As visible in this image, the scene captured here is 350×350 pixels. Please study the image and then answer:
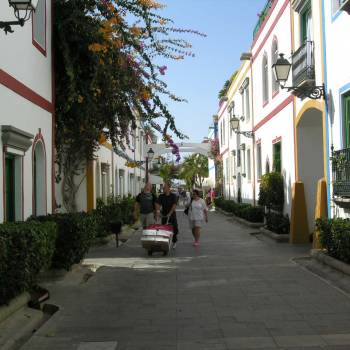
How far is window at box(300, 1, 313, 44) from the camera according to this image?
14262 mm

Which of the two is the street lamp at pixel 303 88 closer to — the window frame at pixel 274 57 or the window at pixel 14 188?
the window frame at pixel 274 57

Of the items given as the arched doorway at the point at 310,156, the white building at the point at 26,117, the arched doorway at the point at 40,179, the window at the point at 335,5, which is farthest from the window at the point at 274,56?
the arched doorway at the point at 40,179

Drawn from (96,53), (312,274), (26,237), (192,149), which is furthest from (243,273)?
(192,149)

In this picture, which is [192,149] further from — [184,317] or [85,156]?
[184,317]

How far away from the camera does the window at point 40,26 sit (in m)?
10.9

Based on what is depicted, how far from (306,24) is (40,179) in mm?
7790

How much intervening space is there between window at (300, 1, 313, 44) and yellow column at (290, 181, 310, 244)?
→ 147 inches

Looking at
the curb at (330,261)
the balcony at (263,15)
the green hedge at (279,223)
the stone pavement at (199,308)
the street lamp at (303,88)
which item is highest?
the balcony at (263,15)

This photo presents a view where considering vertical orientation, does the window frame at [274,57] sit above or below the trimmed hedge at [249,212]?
above

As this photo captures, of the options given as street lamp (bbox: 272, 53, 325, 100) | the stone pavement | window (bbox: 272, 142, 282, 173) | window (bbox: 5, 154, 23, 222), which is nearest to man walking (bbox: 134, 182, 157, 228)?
the stone pavement

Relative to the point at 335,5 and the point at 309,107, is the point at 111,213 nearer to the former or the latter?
the point at 309,107

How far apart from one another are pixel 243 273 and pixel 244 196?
57.1ft

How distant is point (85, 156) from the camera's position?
16.1m

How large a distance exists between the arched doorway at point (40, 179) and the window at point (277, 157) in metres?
8.94
